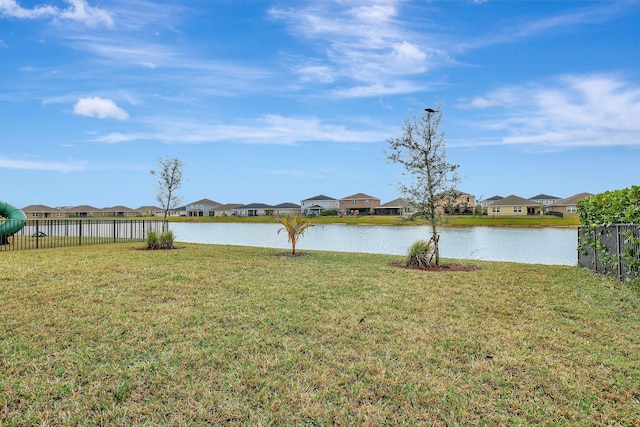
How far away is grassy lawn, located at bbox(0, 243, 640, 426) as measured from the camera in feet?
8.85

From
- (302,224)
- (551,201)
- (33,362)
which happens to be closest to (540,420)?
(33,362)

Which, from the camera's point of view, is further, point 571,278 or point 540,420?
point 571,278

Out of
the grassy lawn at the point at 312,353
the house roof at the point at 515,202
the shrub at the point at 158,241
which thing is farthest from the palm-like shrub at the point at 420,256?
the house roof at the point at 515,202

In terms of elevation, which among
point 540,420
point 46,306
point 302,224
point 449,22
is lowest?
point 540,420

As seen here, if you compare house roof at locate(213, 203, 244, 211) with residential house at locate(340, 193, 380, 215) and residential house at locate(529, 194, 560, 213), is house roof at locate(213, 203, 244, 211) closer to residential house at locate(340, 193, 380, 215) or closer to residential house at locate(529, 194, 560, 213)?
residential house at locate(340, 193, 380, 215)

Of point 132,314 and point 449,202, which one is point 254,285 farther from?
point 449,202

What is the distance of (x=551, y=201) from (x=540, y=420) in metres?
81.8

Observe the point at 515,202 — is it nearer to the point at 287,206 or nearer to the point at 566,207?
the point at 566,207

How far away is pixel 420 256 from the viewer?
28.6ft

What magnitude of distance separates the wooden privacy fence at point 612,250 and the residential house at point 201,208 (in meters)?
79.8

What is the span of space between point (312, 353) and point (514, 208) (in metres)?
65.3

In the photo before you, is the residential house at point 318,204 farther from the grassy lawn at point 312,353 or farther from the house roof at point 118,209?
A: the grassy lawn at point 312,353

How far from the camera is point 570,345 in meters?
3.95

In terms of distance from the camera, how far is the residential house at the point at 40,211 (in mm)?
64625
